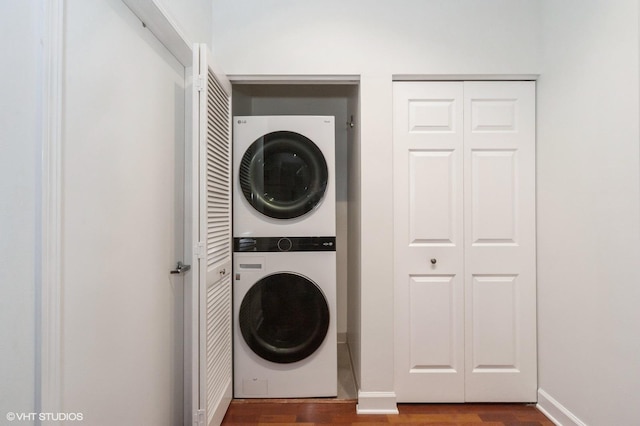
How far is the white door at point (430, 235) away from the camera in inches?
75.8

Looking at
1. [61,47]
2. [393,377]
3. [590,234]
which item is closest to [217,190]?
[61,47]

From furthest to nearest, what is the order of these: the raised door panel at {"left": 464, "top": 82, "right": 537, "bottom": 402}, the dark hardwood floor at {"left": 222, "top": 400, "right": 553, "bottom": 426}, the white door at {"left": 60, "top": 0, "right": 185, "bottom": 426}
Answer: the raised door panel at {"left": 464, "top": 82, "right": 537, "bottom": 402}, the dark hardwood floor at {"left": 222, "top": 400, "right": 553, "bottom": 426}, the white door at {"left": 60, "top": 0, "right": 185, "bottom": 426}

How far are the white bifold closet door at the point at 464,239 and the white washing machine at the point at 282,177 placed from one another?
1.47ft

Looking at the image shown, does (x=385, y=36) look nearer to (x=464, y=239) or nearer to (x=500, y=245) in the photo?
(x=464, y=239)

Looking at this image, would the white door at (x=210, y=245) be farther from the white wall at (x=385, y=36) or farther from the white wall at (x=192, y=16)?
the white wall at (x=385, y=36)

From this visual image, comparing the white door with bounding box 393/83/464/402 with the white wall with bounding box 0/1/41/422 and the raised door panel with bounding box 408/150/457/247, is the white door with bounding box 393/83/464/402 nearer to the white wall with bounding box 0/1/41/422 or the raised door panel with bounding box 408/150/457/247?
the raised door panel with bounding box 408/150/457/247

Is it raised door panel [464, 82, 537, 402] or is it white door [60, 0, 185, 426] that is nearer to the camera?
white door [60, 0, 185, 426]

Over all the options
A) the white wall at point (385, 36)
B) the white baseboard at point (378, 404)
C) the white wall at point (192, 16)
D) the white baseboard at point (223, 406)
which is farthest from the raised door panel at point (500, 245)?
the white wall at point (192, 16)

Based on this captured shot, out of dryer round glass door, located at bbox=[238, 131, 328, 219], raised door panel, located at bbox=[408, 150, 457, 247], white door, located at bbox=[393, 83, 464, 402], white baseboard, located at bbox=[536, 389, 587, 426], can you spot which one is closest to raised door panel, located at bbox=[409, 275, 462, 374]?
white door, located at bbox=[393, 83, 464, 402]

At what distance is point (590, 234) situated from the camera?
60.8 inches

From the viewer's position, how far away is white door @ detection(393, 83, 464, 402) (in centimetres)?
193

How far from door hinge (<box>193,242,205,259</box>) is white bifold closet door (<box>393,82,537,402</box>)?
1116mm

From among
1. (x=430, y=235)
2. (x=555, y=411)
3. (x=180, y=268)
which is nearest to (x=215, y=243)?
(x=180, y=268)

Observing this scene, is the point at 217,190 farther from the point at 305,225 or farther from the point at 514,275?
the point at 514,275
